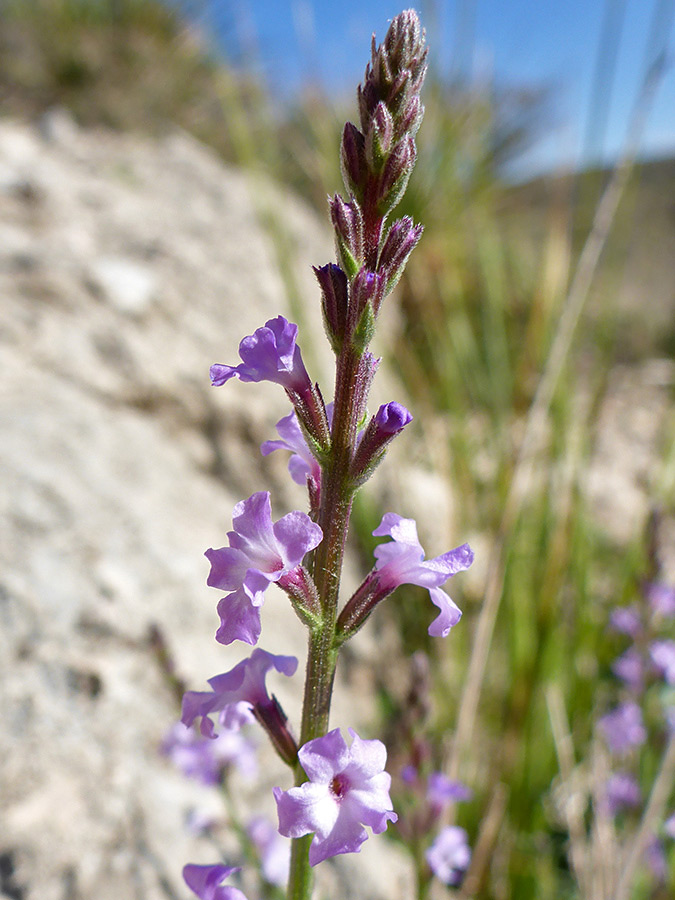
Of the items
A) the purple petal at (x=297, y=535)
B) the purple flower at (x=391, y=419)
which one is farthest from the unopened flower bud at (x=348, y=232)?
the purple petal at (x=297, y=535)

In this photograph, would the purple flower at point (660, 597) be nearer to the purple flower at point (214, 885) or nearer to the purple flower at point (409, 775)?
the purple flower at point (409, 775)

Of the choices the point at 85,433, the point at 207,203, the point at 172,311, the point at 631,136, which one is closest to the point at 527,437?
the point at 631,136

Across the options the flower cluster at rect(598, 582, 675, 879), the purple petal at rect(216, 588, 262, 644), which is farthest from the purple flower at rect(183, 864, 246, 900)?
the flower cluster at rect(598, 582, 675, 879)

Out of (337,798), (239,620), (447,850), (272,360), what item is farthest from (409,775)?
(272,360)

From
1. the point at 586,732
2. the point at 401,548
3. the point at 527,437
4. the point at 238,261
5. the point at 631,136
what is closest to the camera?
the point at 401,548

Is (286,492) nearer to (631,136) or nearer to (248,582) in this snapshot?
(631,136)

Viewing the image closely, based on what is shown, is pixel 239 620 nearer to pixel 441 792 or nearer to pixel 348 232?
pixel 348 232

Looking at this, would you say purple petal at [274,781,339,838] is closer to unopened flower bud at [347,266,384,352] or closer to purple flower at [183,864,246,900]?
purple flower at [183,864,246,900]
